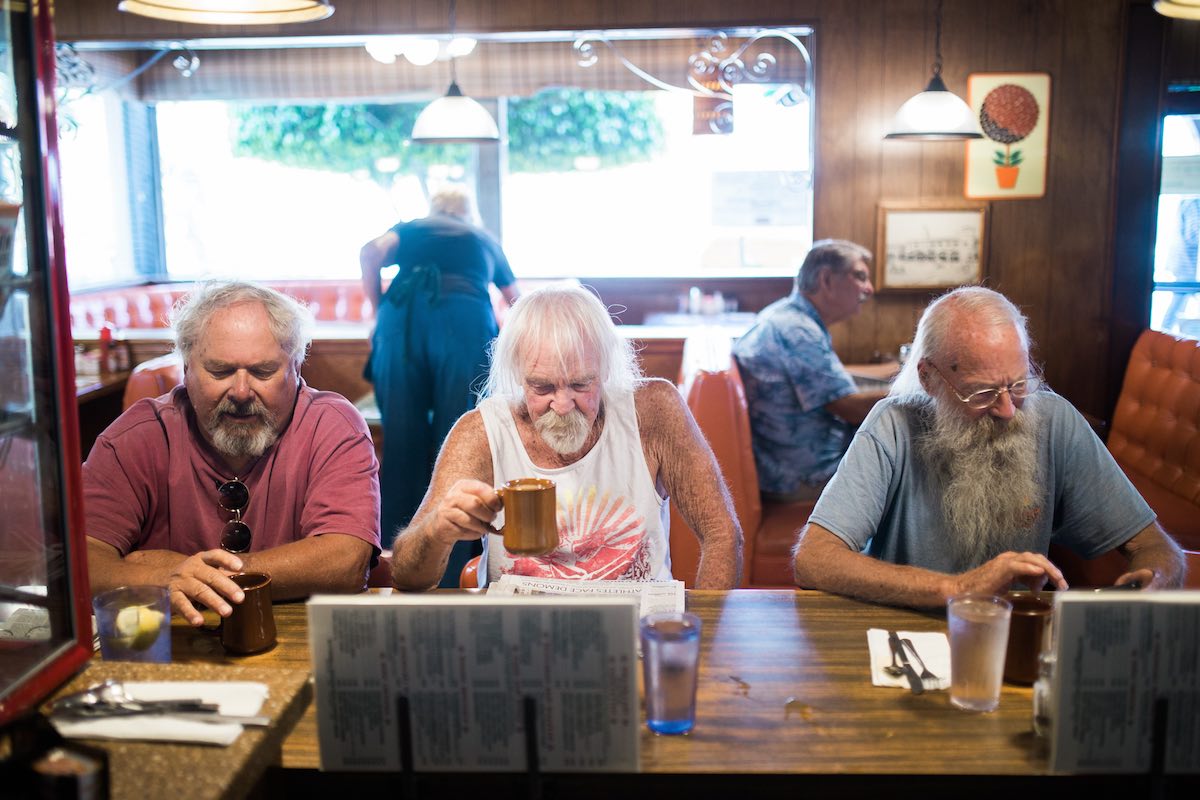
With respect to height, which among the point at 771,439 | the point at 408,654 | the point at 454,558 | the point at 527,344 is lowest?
the point at 454,558

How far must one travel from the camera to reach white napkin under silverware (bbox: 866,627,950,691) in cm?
146

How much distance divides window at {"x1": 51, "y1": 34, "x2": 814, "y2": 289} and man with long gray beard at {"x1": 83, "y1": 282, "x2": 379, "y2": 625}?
20.9ft

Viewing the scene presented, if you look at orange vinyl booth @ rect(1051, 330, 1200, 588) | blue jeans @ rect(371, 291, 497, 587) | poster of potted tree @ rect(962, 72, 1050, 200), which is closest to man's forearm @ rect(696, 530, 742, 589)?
orange vinyl booth @ rect(1051, 330, 1200, 588)

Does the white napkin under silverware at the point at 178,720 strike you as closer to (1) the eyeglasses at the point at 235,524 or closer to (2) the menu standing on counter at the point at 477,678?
(2) the menu standing on counter at the point at 477,678

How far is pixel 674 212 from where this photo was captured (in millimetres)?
9016

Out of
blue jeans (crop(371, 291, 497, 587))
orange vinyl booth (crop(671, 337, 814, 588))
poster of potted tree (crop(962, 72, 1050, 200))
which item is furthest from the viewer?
poster of potted tree (crop(962, 72, 1050, 200))

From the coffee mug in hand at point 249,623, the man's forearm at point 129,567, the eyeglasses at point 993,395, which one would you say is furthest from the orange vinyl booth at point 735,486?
the coffee mug in hand at point 249,623

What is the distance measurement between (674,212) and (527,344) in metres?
7.08

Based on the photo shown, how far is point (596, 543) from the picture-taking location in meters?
2.15

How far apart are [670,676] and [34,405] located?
2.65 ft

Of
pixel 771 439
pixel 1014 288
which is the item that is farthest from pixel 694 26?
pixel 771 439

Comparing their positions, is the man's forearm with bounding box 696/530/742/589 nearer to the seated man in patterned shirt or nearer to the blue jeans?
the seated man in patterned shirt

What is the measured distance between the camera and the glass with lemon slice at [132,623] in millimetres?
Result: 1506

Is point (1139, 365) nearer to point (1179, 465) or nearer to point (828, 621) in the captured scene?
point (1179, 465)
